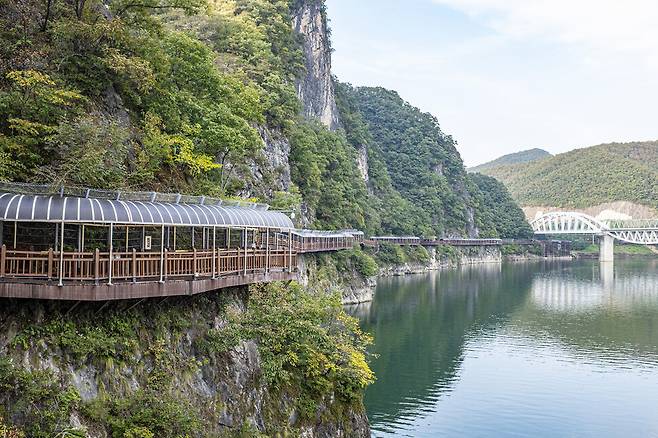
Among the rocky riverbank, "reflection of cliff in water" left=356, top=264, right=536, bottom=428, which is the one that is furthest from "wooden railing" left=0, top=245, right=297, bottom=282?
the rocky riverbank

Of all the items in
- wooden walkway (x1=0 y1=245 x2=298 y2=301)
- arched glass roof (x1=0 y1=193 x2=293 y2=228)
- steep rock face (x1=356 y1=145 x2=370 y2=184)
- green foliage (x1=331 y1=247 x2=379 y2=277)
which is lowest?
green foliage (x1=331 y1=247 x2=379 y2=277)

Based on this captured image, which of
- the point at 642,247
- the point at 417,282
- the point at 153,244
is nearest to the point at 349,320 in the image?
the point at 153,244

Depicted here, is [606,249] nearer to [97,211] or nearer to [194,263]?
[194,263]

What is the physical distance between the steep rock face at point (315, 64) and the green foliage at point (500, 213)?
5828 cm

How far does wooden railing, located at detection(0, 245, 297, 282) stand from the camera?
15.2 meters

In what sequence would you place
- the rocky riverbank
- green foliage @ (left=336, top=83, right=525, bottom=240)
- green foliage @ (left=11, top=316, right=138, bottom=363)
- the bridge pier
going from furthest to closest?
the bridge pier, green foliage @ (left=336, top=83, right=525, bottom=240), the rocky riverbank, green foliage @ (left=11, top=316, right=138, bottom=363)

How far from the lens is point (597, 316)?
6050cm

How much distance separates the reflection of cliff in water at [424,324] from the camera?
35562 mm

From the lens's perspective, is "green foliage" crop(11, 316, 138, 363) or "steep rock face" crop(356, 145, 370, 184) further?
"steep rock face" crop(356, 145, 370, 184)

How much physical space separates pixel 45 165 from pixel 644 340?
44.8 metres

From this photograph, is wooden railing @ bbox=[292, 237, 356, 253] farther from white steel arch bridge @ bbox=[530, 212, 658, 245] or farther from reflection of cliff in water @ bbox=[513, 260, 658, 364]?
white steel arch bridge @ bbox=[530, 212, 658, 245]

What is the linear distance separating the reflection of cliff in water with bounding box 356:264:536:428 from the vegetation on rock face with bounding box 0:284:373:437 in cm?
948

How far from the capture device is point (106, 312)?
16500 millimetres

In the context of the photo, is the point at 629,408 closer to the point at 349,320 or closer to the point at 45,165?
the point at 349,320
